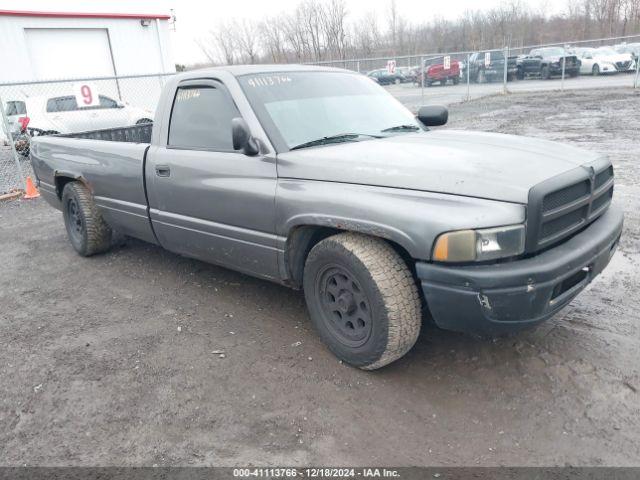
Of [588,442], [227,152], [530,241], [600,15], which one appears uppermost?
[600,15]

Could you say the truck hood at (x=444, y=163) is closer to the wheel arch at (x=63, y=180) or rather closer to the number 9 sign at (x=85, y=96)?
the wheel arch at (x=63, y=180)

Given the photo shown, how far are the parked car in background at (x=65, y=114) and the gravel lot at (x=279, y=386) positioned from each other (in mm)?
9676

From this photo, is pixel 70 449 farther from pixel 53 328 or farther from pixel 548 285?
pixel 548 285

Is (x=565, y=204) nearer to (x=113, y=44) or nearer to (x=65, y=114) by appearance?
(x=65, y=114)

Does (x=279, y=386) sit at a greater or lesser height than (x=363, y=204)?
lesser

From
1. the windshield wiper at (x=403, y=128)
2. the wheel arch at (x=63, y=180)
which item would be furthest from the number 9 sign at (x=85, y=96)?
the windshield wiper at (x=403, y=128)

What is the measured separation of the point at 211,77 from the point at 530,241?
2.60 metres

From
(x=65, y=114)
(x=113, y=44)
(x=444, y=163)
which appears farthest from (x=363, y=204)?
(x=113, y=44)

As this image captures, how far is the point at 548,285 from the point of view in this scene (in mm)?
2576

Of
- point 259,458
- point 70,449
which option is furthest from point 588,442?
point 70,449

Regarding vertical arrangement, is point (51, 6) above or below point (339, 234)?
above

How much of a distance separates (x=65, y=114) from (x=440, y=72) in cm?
1954

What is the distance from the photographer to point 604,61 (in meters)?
25.7

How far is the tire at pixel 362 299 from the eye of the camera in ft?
9.34
